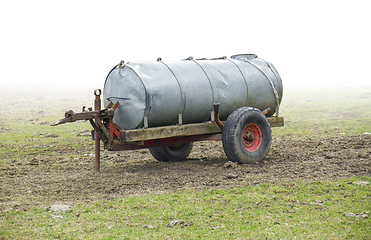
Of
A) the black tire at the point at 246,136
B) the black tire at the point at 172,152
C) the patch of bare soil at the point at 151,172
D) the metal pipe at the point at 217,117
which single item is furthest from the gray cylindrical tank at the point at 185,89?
the black tire at the point at 172,152

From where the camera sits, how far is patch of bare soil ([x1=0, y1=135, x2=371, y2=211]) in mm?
7645

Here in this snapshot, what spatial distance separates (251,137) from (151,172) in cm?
213

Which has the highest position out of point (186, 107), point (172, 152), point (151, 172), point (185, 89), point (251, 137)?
point (185, 89)

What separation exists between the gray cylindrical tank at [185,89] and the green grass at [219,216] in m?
1.87

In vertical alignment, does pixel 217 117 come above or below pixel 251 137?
above

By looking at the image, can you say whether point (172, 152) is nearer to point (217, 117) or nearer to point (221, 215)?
point (217, 117)

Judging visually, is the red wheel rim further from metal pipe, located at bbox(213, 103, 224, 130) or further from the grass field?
the grass field

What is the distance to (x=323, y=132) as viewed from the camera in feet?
47.3

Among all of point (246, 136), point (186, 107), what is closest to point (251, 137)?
point (246, 136)

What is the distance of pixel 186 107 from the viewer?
8.88m

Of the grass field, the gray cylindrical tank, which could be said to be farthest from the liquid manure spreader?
the grass field

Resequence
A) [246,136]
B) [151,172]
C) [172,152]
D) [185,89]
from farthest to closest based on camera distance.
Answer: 1. [172,152]
2. [246,136]
3. [151,172]
4. [185,89]

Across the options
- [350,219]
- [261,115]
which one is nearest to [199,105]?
[261,115]

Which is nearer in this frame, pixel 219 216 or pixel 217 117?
pixel 219 216
